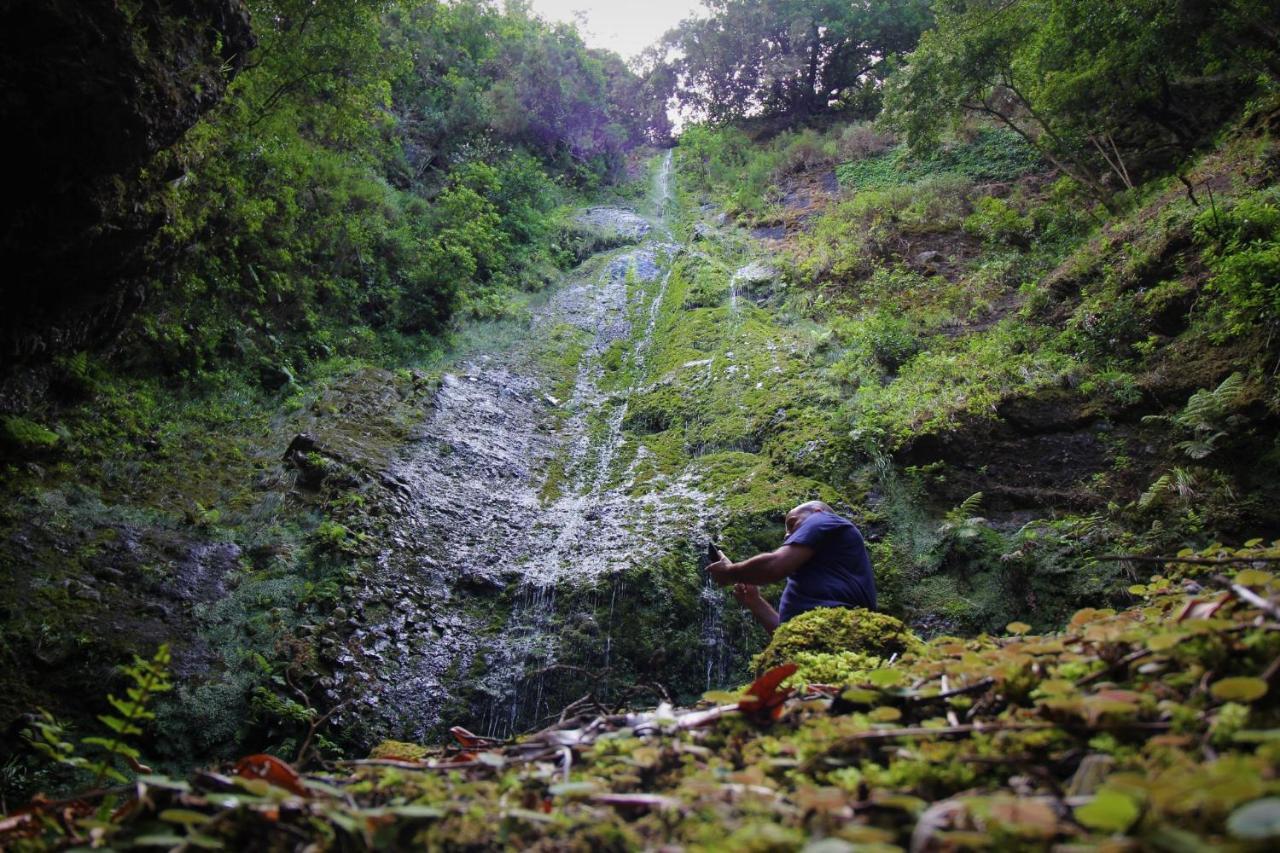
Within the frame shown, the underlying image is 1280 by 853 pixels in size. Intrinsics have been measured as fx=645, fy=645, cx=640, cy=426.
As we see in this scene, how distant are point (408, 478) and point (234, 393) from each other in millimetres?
2817

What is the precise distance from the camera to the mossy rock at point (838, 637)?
2941 millimetres

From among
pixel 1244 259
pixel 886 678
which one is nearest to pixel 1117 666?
pixel 886 678

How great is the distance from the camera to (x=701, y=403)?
886 cm

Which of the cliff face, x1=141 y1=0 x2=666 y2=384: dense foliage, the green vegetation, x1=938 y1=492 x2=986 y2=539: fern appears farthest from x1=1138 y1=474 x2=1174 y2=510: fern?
x1=141 y1=0 x2=666 y2=384: dense foliage

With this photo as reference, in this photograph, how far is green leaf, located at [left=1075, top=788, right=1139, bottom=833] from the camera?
78 cm

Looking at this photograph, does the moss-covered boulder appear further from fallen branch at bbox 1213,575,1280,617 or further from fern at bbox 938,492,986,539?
fern at bbox 938,492,986,539

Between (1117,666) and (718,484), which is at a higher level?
(718,484)

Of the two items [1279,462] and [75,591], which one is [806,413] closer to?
[1279,462]

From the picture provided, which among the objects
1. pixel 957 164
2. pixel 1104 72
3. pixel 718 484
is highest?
pixel 957 164

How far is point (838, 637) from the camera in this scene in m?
3.00

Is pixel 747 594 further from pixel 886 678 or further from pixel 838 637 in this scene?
pixel 886 678

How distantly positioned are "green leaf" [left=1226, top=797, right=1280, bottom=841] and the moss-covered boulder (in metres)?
2.07

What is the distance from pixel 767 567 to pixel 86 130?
18.2ft

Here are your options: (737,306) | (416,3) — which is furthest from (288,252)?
(737,306)
